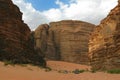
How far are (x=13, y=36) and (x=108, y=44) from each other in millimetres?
7841

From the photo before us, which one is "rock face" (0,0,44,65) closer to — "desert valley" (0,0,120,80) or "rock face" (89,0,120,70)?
"desert valley" (0,0,120,80)


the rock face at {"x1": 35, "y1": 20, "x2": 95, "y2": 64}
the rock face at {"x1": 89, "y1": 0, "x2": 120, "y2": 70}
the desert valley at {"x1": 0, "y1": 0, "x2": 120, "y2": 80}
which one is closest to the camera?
the desert valley at {"x1": 0, "y1": 0, "x2": 120, "y2": 80}

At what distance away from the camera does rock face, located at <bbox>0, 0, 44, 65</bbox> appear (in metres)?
24.8

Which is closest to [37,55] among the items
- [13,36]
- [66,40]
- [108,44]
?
[13,36]

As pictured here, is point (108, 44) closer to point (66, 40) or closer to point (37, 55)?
point (37, 55)

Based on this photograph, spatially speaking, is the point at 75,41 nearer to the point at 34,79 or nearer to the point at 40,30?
the point at 40,30

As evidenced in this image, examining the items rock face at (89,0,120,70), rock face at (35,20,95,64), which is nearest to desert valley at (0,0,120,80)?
rock face at (89,0,120,70)

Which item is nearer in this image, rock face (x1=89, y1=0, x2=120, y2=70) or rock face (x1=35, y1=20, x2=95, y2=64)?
rock face (x1=89, y1=0, x2=120, y2=70)

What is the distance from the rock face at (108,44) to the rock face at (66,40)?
93.7 feet

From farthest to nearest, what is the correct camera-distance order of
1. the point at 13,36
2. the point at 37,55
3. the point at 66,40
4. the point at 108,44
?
the point at 66,40, the point at 37,55, the point at 13,36, the point at 108,44

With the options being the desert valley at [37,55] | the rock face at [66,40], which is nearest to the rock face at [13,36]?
the desert valley at [37,55]

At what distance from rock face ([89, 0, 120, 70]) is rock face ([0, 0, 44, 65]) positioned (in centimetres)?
579

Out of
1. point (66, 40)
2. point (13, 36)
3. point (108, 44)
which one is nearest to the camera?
point (108, 44)

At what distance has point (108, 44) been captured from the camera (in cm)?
2219
